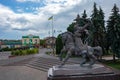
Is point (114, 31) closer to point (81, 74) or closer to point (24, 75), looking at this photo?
point (24, 75)

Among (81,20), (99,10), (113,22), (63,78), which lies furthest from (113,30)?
(63,78)

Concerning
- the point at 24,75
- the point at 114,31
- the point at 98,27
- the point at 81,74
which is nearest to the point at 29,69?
the point at 24,75

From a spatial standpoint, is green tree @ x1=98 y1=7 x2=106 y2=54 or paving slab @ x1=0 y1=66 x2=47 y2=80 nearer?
paving slab @ x1=0 y1=66 x2=47 y2=80

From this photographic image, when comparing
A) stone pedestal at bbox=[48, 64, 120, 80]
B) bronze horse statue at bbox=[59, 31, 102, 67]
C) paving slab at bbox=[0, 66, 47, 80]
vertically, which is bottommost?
paving slab at bbox=[0, 66, 47, 80]

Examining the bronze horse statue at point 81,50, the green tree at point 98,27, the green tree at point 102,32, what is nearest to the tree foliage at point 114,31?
the green tree at point 102,32

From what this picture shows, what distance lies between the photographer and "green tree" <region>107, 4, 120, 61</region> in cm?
2664

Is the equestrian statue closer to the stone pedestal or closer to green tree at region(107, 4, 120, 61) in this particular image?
the stone pedestal

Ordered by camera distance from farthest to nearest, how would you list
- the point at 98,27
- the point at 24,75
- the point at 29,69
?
1. the point at 98,27
2. the point at 29,69
3. the point at 24,75

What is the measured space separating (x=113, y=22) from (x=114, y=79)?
18.0 m

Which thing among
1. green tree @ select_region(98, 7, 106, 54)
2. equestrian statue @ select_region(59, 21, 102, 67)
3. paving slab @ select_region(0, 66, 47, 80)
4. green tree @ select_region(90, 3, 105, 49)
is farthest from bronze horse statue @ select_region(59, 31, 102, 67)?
green tree @ select_region(90, 3, 105, 49)

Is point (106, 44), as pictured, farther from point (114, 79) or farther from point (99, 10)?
point (114, 79)

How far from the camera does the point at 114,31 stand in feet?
89.0

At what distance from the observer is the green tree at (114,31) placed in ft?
87.4

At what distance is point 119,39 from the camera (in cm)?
2650
